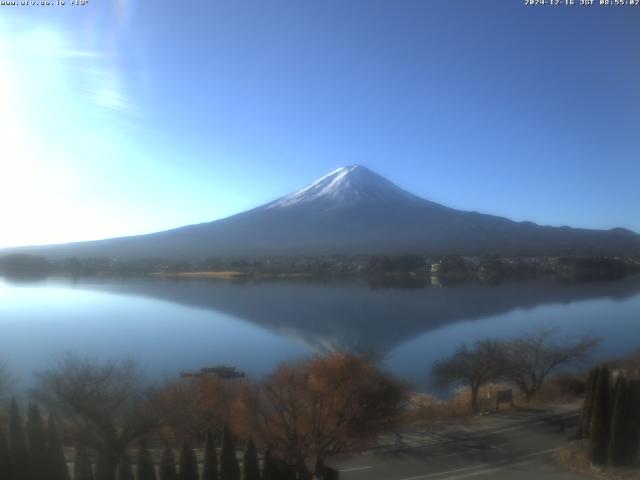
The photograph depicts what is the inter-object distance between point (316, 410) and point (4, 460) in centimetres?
295

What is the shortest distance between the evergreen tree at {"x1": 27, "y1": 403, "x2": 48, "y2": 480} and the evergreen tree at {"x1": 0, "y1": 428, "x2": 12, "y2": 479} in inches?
6.1

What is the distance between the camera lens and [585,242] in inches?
2943

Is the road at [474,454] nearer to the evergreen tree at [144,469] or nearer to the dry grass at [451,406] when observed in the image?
the dry grass at [451,406]

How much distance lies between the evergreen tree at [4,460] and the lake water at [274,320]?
25.2 ft

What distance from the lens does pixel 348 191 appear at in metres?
80.0

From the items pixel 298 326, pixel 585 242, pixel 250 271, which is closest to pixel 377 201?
pixel 585 242

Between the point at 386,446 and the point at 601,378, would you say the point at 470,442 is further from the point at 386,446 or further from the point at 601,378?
the point at 601,378

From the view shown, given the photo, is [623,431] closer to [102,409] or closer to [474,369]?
[474,369]

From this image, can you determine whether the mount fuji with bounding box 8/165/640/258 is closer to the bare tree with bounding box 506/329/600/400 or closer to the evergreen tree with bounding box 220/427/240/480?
the bare tree with bounding box 506/329/600/400

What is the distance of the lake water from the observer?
49.9ft

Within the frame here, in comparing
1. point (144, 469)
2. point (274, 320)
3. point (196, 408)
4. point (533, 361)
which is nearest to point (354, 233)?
point (274, 320)

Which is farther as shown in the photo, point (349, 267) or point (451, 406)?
point (349, 267)

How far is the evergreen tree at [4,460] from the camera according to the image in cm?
442

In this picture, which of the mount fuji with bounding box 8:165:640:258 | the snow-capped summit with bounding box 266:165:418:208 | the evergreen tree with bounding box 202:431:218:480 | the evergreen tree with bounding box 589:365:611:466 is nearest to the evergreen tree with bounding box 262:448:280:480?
the evergreen tree with bounding box 202:431:218:480
